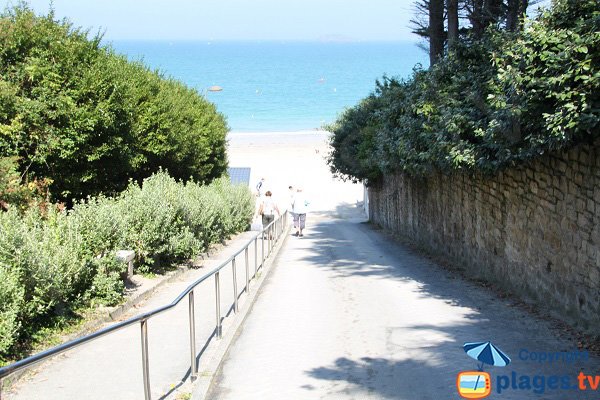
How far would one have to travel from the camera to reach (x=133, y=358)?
571 centimetres

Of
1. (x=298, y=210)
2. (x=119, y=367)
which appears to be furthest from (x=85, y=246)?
(x=298, y=210)

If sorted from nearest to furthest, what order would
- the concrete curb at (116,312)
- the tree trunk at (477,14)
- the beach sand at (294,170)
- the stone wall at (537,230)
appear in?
the concrete curb at (116,312)
the stone wall at (537,230)
the tree trunk at (477,14)
the beach sand at (294,170)

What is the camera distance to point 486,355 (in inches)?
274

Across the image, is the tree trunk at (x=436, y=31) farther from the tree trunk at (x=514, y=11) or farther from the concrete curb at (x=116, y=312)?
the concrete curb at (x=116, y=312)

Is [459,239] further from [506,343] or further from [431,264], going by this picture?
[506,343]

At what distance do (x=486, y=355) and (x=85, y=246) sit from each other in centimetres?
599

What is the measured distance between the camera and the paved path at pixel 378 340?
648cm

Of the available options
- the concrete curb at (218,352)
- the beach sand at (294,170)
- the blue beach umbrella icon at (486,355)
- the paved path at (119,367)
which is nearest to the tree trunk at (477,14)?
the concrete curb at (218,352)

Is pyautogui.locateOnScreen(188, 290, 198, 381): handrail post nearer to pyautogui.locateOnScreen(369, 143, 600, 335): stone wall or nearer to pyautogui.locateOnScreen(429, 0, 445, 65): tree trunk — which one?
pyautogui.locateOnScreen(369, 143, 600, 335): stone wall

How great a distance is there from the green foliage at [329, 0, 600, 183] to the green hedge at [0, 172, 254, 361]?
5.31 meters

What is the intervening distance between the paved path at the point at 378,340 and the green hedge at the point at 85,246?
2219mm

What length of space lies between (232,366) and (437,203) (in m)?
11.0

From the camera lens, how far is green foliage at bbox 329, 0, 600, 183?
7.75 m

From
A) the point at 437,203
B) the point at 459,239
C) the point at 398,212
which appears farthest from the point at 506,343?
the point at 398,212
